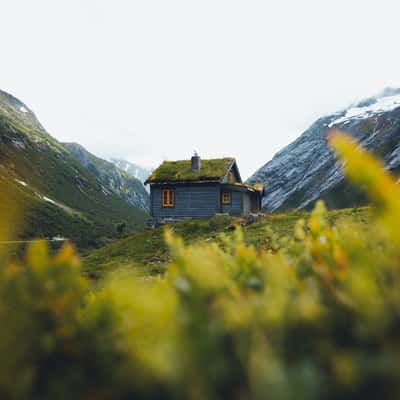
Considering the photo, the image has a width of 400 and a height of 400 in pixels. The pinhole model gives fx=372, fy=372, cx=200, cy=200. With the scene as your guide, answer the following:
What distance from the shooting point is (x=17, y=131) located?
143750mm

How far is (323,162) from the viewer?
5443 inches

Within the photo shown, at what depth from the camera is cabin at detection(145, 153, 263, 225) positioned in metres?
37.3

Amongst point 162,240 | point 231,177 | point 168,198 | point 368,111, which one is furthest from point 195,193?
point 368,111

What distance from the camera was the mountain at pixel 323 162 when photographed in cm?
11019

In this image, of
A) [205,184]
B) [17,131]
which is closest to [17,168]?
[17,131]

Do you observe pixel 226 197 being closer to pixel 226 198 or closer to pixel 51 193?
pixel 226 198

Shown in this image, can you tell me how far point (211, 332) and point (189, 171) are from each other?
37.8 m

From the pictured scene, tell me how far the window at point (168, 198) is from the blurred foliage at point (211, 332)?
36.6 metres

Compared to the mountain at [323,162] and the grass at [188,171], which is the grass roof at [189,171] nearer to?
the grass at [188,171]

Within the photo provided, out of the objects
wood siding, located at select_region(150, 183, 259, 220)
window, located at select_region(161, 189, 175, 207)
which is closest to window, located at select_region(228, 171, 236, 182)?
wood siding, located at select_region(150, 183, 259, 220)

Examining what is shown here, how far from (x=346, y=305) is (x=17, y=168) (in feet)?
473

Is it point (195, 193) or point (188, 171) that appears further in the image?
point (188, 171)

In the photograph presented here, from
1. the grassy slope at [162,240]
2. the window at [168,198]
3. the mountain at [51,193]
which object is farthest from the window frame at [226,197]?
the mountain at [51,193]

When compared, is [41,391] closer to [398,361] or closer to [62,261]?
[62,261]
